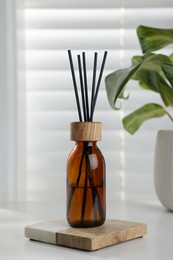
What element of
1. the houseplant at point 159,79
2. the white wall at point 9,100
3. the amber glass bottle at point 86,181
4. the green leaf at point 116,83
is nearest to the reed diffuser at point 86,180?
the amber glass bottle at point 86,181

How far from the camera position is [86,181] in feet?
3.12

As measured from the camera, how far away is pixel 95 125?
954 millimetres

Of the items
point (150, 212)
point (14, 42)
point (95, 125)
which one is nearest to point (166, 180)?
point (150, 212)

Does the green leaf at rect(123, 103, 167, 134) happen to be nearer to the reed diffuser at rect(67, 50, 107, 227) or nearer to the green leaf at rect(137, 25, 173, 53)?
the green leaf at rect(137, 25, 173, 53)

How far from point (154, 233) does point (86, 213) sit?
16cm

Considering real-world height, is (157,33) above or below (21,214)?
above

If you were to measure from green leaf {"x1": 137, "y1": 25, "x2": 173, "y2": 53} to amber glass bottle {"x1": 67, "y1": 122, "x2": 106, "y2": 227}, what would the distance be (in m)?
0.39

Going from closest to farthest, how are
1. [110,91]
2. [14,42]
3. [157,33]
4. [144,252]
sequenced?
[144,252] < [110,91] < [157,33] < [14,42]

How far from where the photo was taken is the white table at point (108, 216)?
0.83 m

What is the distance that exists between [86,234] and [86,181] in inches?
4.4

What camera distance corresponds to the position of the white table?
0.83 m

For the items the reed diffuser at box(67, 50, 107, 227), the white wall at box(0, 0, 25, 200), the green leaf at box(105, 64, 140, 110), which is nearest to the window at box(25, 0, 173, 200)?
the white wall at box(0, 0, 25, 200)

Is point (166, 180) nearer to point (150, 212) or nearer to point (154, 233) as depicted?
point (150, 212)

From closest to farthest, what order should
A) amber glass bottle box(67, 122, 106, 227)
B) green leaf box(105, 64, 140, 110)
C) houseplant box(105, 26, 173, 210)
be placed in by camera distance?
amber glass bottle box(67, 122, 106, 227) < green leaf box(105, 64, 140, 110) < houseplant box(105, 26, 173, 210)
